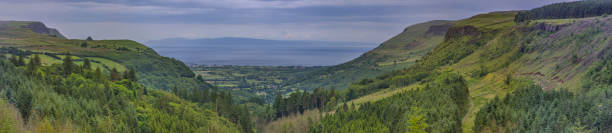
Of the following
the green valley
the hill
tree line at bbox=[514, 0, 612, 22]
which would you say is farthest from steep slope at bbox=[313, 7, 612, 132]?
the hill

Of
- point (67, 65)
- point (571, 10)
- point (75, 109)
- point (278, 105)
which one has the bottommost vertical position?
point (278, 105)

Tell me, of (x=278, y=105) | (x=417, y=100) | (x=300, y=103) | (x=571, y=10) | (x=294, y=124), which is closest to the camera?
(x=417, y=100)

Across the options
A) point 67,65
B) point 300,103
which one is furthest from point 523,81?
point 67,65

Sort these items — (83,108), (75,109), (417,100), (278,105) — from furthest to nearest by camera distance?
1. (278,105)
2. (417,100)
3. (83,108)
4. (75,109)

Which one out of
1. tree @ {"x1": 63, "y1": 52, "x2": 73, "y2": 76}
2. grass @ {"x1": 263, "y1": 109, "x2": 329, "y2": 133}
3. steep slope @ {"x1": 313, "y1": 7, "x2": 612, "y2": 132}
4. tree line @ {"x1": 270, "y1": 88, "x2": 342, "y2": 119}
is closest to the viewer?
steep slope @ {"x1": 313, "y1": 7, "x2": 612, "y2": 132}

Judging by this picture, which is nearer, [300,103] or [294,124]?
[294,124]

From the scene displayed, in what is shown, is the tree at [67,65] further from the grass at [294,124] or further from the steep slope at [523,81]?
the steep slope at [523,81]

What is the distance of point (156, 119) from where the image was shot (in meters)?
69.7

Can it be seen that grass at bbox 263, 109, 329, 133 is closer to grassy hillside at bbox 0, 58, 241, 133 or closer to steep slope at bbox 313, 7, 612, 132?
steep slope at bbox 313, 7, 612, 132

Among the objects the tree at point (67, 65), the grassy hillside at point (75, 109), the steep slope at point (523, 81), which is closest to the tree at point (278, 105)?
the steep slope at point (523, 81)

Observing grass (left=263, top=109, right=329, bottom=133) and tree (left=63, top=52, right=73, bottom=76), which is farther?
grass (left=263, top=109, right=329, bottom=133)

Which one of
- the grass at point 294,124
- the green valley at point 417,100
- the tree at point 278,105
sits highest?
the green valley at point 417,100

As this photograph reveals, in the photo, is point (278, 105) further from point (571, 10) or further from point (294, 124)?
point (571, 10)

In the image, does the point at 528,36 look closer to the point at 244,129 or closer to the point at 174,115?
the point at 244,129
